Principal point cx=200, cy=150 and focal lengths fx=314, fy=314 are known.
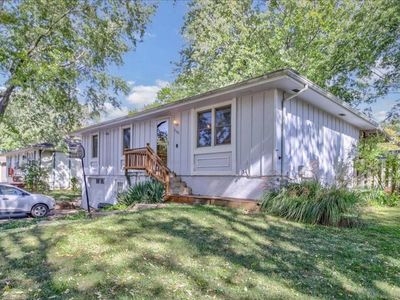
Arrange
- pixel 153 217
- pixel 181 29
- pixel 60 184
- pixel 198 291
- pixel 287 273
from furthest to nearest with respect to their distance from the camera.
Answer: pixel 60 184 < pixel 181 29 < pixel 153 217 < pixel 287 273 < pixel 198 291

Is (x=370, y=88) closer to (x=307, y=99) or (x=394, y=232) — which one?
(x=307, y=99)

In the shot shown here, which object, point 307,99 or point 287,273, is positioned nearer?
point 287,273

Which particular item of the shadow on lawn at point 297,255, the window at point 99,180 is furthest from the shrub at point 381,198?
the window at point 99,180

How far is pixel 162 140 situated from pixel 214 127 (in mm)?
A: 3034

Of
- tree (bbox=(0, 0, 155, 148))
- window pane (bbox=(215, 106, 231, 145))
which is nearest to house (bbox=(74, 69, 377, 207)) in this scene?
window pane (bbox=(215, 106, 231, 145))

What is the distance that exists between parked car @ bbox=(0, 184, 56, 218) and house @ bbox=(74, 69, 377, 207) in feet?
11.2

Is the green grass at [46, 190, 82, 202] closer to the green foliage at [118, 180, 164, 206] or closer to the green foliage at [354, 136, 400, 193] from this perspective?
the green foliage at [118, 180, 164, 206]

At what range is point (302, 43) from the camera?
17859 millimetres

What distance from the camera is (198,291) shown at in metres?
3.12

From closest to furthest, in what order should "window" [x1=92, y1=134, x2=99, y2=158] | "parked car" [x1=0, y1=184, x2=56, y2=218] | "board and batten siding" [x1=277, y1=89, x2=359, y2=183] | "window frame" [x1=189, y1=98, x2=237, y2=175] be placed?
"board and batten siding" [x1=277, y1=89, x2=359, y2=183] < "window frame" [x1=189, y1=98, x2=237, y2=175] < "parked car" [x1=0, y1=184, x2=56, y2=218] < "window" [x1=92, y1=134, x2=99, y2=158]

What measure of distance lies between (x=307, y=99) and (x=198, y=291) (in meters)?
7.32

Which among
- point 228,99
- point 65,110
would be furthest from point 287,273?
point 65,110

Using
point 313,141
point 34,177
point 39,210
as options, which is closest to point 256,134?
point 313,141

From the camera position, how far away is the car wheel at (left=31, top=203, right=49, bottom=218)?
11.7m
